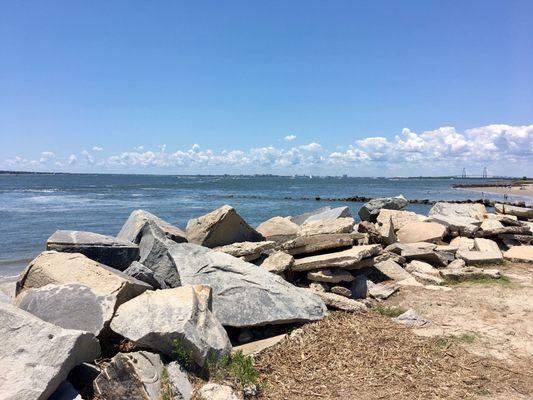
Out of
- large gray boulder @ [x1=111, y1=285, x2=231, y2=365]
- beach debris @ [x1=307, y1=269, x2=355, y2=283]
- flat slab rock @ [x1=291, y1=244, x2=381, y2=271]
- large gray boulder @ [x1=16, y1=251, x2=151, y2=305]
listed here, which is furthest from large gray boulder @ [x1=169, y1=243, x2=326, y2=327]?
flat slab rock @ [x1=291, y1=244, x2=381, y2=271]

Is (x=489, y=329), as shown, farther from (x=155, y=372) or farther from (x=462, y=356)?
(x=155, y=372)

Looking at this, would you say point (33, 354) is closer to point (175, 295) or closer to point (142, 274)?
point (175, 295)

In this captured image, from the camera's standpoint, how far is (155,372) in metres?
4.37

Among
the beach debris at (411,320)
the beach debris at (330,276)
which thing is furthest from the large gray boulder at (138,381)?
the beach debris at (330,276)

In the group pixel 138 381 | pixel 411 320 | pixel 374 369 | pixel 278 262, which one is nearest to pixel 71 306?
pixel 138 381

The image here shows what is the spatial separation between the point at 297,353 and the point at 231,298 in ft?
3.86

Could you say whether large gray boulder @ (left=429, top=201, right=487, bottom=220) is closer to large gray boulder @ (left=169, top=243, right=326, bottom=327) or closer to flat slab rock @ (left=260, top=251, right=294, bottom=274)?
flat slab rock @ (left=260, top=251, right=294, bottom=274)

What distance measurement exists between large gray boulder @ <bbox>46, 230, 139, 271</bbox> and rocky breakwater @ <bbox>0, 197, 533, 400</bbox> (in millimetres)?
17

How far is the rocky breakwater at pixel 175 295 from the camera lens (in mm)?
3996

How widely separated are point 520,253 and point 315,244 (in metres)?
6.20

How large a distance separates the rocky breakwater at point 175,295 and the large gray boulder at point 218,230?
22mm

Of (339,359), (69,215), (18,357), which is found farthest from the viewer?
(69,215)

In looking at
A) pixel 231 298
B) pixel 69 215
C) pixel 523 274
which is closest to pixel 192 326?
pixel 231 298

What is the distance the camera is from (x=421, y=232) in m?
12.9
